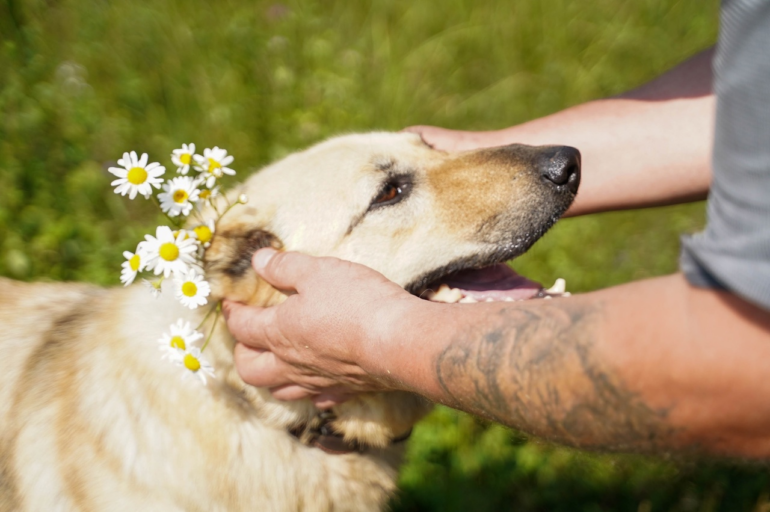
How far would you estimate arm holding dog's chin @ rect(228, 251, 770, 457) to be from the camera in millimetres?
1061

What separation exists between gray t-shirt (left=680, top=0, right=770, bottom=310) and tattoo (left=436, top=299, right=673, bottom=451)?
0.90 feet

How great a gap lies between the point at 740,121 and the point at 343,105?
3874 millimetres

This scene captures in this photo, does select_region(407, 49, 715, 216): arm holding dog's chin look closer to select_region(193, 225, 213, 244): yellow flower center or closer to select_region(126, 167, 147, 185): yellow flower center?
select_region(193, 225, 213, 244): yellow flower center

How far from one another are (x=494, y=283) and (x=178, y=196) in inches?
47.0

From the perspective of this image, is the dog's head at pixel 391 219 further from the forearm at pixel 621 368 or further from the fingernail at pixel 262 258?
the forearm at pixel 621 368

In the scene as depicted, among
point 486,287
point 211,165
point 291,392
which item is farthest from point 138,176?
point 486,287

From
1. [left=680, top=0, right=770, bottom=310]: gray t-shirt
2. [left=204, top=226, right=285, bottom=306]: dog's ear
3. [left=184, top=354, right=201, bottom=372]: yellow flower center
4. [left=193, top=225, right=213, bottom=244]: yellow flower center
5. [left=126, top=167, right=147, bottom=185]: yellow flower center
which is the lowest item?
[left=184, top=354, right=201, bottom=372]: yellow flower center

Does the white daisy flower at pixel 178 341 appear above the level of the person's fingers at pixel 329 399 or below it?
above

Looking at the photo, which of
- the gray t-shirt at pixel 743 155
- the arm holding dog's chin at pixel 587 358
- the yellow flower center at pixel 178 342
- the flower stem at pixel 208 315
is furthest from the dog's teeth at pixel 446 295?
the gray t-shirt at pixel 743 155

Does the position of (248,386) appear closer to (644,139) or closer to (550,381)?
(550,381)

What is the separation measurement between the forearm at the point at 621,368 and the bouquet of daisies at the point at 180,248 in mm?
832

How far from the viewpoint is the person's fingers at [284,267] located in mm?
1945

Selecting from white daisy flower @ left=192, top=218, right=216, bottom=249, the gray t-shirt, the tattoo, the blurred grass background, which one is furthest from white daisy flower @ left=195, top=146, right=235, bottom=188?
the blurred grass background

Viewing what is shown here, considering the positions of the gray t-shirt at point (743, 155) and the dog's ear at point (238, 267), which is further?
the dog's ear at point (238, 267)
